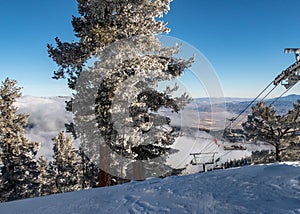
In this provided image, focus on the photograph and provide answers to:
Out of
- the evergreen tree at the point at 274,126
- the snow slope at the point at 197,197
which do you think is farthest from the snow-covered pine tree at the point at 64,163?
the snow slope at the point at 197,197

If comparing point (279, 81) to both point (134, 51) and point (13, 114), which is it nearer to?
point (134, 51)

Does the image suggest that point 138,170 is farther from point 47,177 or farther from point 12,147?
point 47,177

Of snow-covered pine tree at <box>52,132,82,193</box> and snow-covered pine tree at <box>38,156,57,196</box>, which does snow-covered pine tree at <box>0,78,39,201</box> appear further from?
snow-covered pine tree at <box>38,156,57,196</box>

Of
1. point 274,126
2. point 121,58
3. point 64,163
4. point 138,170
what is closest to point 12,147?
point 64,163

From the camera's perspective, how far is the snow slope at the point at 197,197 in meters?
3.59

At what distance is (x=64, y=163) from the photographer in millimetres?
29453

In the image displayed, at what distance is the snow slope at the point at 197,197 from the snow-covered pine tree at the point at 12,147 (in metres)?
15.3

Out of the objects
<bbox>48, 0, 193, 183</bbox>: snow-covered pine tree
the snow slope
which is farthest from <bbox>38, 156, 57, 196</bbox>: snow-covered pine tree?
the snow slope

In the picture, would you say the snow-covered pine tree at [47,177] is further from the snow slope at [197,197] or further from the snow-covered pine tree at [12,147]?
the snow slope at [197,197]

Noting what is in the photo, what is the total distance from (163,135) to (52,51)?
284 inches

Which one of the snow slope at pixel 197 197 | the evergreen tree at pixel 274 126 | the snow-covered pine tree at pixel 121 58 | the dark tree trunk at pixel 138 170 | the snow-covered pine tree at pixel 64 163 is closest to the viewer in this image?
the snow slope at pixel 197 197

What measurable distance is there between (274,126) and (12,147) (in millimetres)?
23937

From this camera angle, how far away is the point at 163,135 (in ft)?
41.9

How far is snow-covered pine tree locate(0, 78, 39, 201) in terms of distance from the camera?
18.0m
